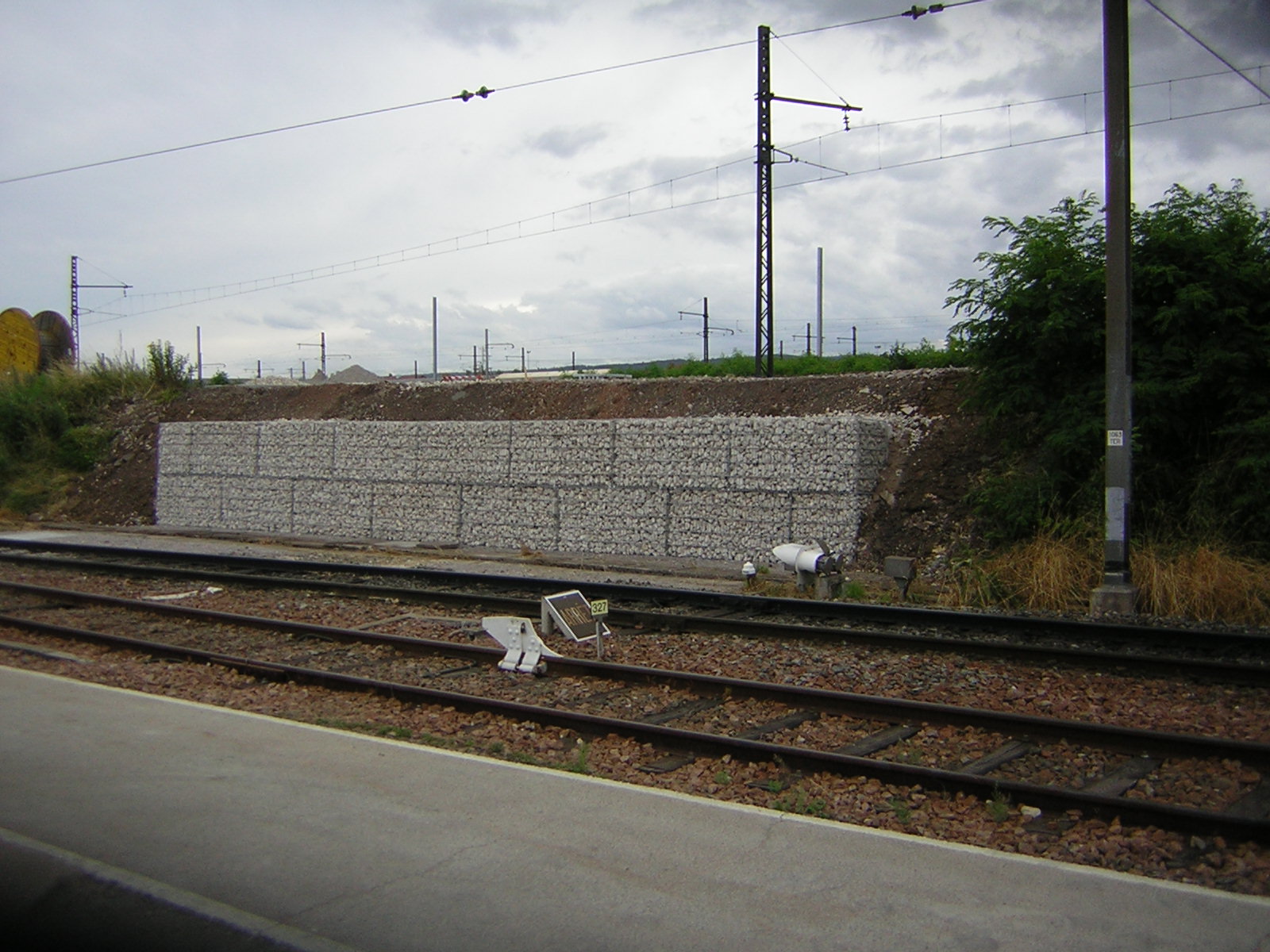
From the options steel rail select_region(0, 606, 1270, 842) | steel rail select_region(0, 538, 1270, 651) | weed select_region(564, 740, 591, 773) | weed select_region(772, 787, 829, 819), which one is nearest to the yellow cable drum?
steel rail select_region(0, 538, 1270, 651)

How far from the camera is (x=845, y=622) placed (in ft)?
41.0

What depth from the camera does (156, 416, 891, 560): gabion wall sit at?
58.9 feet

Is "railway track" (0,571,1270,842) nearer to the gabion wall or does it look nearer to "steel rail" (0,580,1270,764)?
"steel rail" (0,580,1270,764)

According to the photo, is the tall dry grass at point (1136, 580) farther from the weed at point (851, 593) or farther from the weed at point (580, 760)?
the weed at point (580, 760)

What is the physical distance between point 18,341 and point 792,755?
144ft

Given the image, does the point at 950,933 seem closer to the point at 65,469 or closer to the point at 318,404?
the point at 318,404

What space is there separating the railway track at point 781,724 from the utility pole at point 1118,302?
228 inches

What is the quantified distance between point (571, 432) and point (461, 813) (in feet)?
48.9

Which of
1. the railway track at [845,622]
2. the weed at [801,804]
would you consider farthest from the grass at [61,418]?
the weed at [801,804]

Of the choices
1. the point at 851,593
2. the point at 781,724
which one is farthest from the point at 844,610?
the point at 781,724

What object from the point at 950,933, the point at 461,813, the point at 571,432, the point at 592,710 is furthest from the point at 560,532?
the point at 950,933

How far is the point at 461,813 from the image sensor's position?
232 inches

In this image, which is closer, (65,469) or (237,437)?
(237,437)

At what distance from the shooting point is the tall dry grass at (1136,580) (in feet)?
41.8
